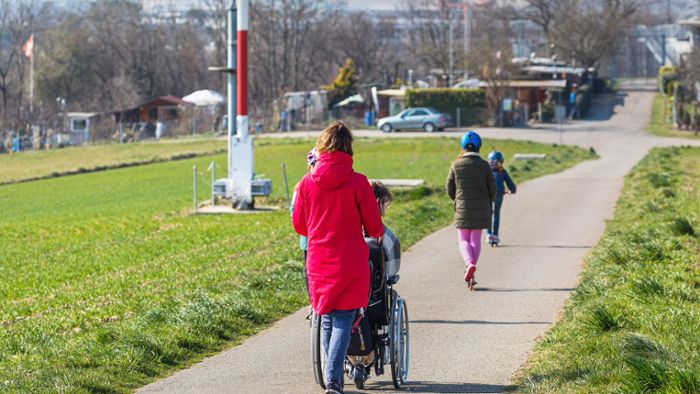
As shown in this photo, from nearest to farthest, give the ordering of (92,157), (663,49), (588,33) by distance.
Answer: (92,157)
(588,33)
(663,49)

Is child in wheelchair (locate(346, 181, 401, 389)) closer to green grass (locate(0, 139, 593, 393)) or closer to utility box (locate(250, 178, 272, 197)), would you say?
green grass (locate(0, 139, 593, 393))

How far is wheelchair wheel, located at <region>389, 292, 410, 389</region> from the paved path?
11cm

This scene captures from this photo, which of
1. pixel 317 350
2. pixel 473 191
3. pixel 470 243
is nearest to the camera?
pixel 317 350

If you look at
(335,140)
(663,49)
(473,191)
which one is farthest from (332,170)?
(663,49)

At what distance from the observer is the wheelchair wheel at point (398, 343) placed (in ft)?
27.2

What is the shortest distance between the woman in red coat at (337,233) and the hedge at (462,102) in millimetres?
65755

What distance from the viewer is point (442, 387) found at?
8.43 meters

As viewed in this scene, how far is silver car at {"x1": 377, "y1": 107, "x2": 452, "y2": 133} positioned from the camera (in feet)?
224

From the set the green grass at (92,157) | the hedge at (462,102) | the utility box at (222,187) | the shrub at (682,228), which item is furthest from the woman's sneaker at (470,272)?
the hedge at (462,102)

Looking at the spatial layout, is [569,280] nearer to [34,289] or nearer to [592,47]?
[34,289]

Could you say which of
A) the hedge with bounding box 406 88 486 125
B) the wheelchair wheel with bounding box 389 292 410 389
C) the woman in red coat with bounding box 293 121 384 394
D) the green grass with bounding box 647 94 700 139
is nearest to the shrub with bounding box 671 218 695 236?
the wheelchair wheel with bounding box 389 292 410 389

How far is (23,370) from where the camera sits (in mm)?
8891

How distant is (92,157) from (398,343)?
56.7m

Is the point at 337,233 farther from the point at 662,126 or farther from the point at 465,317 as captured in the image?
the point at 662,126
